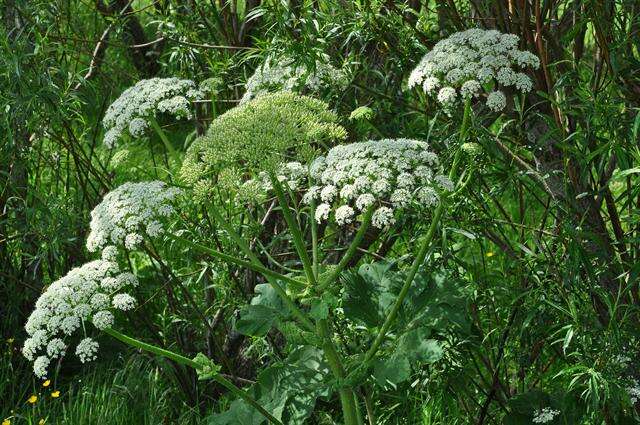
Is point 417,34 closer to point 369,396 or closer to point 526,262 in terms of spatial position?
point 526,262

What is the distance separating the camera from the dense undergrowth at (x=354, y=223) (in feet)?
10.6

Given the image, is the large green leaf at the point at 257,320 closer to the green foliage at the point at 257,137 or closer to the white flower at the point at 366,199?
the green foliage at the point at 257,137

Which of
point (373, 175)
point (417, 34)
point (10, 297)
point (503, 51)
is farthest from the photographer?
point (10, 297)

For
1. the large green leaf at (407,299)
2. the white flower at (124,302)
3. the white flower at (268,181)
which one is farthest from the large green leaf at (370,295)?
the white flower at (124,302)

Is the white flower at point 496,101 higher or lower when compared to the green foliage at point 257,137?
lower

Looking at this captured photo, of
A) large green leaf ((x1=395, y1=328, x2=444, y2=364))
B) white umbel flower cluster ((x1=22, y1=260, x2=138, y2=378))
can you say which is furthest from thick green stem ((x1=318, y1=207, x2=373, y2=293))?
white umbel flower cluster ((x1=22, y1=260, x2=138, y2=378))

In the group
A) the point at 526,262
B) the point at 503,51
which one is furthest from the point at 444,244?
the point at 503,51

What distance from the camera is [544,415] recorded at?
3.75m

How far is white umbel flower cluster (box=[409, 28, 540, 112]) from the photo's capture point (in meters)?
3.25

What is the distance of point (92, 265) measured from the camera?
136 inches

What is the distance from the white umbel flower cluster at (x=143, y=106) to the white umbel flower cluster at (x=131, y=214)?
0.34 metres

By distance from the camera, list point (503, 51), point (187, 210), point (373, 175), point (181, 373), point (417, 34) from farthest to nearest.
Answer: point (181, 373) → point (187, 210) → point (417, 34) → point (503, 51) → point (373, 175)

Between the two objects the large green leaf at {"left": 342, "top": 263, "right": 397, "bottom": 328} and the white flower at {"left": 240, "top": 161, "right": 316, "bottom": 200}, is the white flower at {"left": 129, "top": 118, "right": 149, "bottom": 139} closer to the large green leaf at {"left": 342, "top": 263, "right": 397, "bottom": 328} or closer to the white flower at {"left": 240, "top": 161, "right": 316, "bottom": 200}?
the white flower at {"left": 240, "top": 161, "right": 316, "bottom": 200}

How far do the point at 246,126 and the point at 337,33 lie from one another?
1178mm
